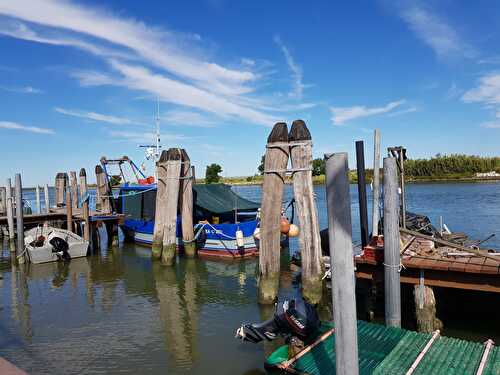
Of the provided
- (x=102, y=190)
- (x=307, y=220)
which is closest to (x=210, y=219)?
(x=102, y=190)

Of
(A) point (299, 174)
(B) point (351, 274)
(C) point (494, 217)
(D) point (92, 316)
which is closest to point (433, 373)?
(B) point (351, 274)

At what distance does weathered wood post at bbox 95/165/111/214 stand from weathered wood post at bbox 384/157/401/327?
17.3 metres

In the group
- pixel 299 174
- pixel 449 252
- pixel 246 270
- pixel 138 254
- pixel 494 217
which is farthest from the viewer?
pixel 494 217

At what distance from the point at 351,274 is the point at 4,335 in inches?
336

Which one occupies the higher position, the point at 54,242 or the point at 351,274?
the point at 351,274

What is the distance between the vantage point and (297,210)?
9.78 m

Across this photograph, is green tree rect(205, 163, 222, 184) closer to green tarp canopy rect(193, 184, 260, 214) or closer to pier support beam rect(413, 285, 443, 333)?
green tarp canopy rect(193, 184, 260, 214)

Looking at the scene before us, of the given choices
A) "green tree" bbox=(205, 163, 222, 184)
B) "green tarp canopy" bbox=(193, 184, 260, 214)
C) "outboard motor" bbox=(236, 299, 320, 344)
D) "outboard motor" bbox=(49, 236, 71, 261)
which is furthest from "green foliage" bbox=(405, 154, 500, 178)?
"outboard motor" bbox=(236, 299, 320, 344)

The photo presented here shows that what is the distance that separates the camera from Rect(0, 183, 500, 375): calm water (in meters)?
7.68

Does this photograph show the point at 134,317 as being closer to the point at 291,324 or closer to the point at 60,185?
the point at 291,324

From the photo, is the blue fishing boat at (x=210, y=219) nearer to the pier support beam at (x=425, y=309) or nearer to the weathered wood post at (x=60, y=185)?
the weathered wood post at (x=60, y=185)

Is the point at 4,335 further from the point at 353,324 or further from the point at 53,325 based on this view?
the point at 353,324

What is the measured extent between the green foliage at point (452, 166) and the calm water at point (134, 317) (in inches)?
2979

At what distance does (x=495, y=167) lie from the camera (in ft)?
256
